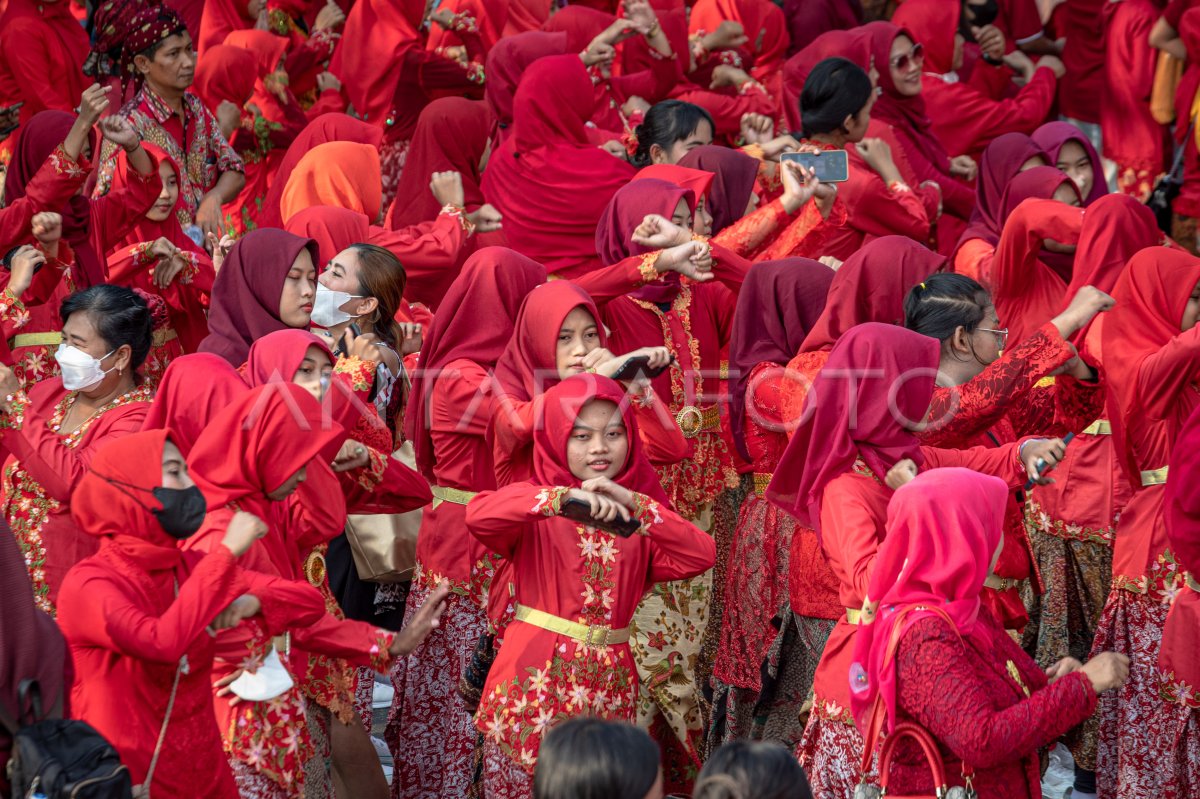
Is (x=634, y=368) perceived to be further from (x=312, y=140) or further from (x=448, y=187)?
(x=312, y=140)

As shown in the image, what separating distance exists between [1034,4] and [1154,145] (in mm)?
1379

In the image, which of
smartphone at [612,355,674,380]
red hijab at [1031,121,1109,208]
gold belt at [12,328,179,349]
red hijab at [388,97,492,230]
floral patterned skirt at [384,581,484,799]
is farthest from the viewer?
red hijab at [388,97,492,230]

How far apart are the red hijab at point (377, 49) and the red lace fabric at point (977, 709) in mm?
5580

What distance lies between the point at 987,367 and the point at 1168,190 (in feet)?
14.2

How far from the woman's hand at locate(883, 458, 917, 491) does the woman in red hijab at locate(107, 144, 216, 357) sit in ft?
10.6

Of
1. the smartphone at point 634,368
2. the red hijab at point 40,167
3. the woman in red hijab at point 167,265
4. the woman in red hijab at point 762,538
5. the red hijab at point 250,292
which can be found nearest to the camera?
the smartphone at point 634,368

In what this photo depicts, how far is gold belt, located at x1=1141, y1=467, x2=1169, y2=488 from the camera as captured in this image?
5.26 metres

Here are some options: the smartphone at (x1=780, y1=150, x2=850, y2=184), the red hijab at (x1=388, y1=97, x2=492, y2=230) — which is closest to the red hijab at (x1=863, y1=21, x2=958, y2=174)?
the smartphone at (x1=780, y1=150, x2=850, y2=184)

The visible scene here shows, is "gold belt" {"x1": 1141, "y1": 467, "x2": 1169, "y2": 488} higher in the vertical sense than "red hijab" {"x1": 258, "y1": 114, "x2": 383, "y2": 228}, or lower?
higher

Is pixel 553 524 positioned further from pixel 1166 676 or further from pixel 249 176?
pixel 249 176

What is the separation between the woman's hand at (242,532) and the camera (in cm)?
381

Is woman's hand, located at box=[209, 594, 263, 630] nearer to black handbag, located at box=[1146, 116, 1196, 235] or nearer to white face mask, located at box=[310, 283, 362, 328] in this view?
white face mask, located at box=[310, 283, 362, 328]

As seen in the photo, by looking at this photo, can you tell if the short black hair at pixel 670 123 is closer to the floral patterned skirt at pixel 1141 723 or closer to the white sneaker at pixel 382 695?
the white sneaker at pixel 382 695

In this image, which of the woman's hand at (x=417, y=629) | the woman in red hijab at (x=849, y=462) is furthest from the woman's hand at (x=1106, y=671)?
the woman's hand at (x=417, y=629)
